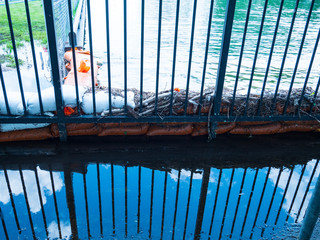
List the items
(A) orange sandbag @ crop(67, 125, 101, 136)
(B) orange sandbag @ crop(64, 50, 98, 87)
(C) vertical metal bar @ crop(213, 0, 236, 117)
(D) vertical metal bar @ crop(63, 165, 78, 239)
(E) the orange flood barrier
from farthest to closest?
(B) orange sandbag @ crop(64, 50, 98, 87)
(A) orange sandbag @ crop(67, 125, 101, 136)
(E) the orange flood barrier
(C) vertical metal bar @ crop(213, 0, 236, 117)
(D) vertical metal bar @ crop(63, 165, 78, 239)

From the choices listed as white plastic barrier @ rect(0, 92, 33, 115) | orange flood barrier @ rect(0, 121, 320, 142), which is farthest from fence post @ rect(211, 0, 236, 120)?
white plastic barrier @ rect(0, 92, 33, 115)

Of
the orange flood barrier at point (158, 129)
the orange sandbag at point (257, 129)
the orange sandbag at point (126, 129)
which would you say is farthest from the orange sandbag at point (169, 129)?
the orange sandbag at point (257, 129)

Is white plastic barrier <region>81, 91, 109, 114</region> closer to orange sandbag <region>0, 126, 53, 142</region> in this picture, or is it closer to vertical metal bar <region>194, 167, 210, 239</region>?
orange sandbag <region>0, 126, 53, 142</region>

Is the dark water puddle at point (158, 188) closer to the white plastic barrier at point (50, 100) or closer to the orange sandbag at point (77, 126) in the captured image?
the orange sandbag at point (77, 126)

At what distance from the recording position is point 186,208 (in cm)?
287

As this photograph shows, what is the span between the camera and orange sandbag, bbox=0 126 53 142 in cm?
376

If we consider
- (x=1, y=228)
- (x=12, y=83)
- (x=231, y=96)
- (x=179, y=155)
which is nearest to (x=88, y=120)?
(x=179, y=155)

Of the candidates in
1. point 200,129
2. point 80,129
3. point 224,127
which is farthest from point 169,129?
point 80,129

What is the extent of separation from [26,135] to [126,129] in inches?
52.0

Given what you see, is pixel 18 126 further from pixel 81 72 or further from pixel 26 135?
pixel 81 72

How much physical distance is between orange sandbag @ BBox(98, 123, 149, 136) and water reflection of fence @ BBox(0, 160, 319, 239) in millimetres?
638

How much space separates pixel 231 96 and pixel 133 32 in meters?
7.85

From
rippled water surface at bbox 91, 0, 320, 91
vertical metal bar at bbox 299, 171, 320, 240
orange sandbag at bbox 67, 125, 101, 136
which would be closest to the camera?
vertical metal bar at bbox 299, 171, 320, 240

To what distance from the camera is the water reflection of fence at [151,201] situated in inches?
102
